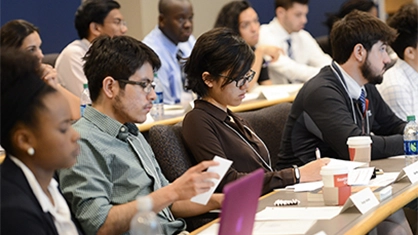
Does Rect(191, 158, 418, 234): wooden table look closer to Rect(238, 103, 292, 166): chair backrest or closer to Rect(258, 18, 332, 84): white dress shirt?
Rect(238, 103, 292, 166): chair backrest

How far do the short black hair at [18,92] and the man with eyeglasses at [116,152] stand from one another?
1.52ft

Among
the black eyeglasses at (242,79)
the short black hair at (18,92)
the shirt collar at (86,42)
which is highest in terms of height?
the short black hair at (18,92)

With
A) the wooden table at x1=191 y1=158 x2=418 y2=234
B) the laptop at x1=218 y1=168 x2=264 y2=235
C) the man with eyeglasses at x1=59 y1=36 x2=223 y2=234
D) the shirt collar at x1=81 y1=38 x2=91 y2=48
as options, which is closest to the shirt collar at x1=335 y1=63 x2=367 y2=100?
the wooden table at x1=191 y1=158 x2=418 y2=234

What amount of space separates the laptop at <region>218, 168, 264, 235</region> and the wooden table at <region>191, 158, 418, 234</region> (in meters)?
0.32

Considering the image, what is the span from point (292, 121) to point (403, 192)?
2.85 ft

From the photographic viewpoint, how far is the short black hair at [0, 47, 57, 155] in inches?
62.3

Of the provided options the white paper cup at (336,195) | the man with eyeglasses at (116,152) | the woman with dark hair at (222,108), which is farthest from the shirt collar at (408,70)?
the man with eyeglasses at (116,152)

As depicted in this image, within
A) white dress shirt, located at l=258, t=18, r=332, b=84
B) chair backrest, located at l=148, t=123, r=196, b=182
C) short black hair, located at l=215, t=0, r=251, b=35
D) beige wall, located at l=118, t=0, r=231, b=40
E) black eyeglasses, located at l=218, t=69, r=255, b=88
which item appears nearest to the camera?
chair backrest, located at l=148, t=123, r=196, b=182

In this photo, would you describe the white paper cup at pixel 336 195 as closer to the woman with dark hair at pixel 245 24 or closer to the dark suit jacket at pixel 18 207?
the dark suit jacket at pixel 18 207

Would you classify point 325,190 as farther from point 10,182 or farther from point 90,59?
point 10,182

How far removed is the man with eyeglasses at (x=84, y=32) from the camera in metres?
4.42

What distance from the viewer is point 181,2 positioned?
18.3 feet

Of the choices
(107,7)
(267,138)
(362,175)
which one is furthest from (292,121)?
(107,7)

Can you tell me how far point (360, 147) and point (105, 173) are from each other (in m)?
1.10
